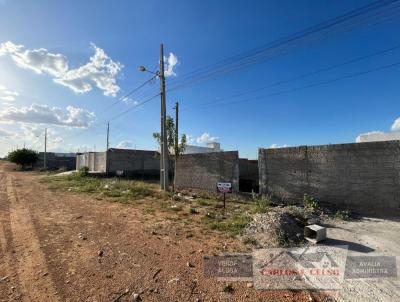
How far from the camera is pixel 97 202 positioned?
1154cm

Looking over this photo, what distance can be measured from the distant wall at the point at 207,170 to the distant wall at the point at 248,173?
62.7 inches

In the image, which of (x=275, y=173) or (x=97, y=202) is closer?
(x=275, y=173)

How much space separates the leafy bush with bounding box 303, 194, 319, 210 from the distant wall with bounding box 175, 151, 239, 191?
3.07 meters

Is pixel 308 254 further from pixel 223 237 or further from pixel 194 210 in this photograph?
pixel 194 210

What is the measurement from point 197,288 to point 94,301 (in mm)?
1450

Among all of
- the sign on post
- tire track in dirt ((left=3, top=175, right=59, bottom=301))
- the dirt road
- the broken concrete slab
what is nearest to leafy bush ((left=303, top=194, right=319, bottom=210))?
the sign on post

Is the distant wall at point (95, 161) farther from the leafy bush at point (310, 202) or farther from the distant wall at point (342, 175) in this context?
the leafy bush at point (310, 202)

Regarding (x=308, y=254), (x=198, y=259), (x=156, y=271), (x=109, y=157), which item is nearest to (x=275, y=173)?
(x=308, y=254)

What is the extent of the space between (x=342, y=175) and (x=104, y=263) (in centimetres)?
720

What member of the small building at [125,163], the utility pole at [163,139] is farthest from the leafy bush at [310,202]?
the small building at [125,163]

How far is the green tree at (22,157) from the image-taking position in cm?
4403

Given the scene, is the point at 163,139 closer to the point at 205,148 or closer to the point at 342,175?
the point at 342,175

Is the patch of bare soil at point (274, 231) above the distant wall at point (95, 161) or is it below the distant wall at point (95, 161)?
below

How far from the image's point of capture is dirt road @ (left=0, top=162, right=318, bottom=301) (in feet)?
12.4
